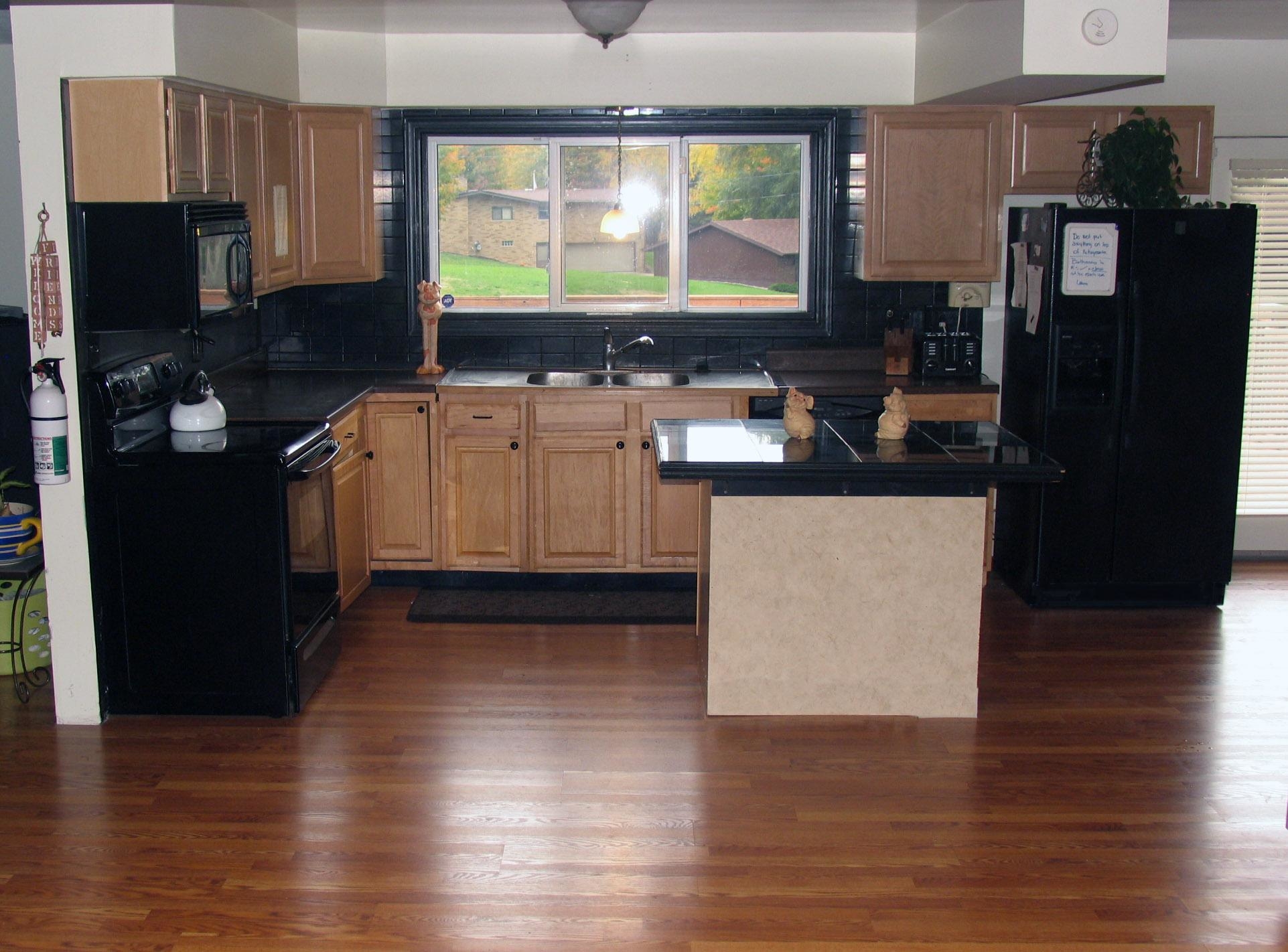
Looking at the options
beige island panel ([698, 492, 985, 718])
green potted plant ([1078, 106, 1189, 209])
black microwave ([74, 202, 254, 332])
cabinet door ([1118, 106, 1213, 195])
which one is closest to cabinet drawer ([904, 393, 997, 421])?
green potted plant ([1078, 106, 1189, 209])

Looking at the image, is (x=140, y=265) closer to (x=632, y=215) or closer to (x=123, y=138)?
(x=123, y=138)

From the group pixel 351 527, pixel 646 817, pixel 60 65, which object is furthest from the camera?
pixel 351 527

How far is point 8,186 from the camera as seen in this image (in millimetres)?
5570

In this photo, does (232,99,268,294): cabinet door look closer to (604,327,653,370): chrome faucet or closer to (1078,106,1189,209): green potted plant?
(604,327,653,370): chrome faucet

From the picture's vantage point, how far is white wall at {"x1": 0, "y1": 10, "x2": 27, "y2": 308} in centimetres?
554

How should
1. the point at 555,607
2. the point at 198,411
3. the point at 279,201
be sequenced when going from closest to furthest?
the point at 198,411 → the point at 279,201 → the point at 555,607

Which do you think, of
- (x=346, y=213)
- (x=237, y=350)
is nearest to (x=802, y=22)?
(x=346, y=213)

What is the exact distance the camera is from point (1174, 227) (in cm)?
521

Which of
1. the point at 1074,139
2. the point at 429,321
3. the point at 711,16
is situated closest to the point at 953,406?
the point at 1074,139

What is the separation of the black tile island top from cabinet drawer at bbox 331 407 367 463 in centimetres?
136

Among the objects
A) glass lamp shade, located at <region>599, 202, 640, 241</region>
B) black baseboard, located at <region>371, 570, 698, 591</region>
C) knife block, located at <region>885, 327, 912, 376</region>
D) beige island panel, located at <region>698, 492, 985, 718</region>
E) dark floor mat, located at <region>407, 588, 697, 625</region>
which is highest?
glass lamp shade, located at <region>599, 202, 640, 241</region>

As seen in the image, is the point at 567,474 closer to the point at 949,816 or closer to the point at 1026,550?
the point at 1026,550

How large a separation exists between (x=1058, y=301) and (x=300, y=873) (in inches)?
142

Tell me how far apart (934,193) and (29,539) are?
3743 millimetres
